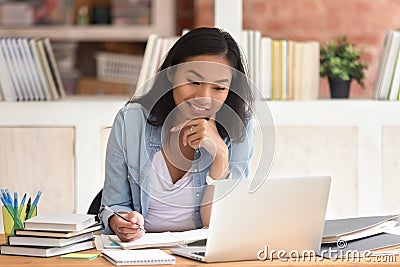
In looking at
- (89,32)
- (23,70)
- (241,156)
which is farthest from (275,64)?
(89,32)

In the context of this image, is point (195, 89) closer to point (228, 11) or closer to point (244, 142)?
point (244, 142)

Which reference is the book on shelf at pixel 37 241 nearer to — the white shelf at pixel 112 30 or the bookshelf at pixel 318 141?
the bookshelf at pixel 318 141

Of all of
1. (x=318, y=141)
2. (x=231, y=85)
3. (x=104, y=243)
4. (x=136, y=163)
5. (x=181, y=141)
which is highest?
(x=231, y=85)

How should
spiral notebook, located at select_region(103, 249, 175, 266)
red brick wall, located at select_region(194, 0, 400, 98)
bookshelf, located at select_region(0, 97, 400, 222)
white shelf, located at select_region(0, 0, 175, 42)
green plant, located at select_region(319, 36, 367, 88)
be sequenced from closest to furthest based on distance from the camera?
spiral notebook, located at select_region(103, 249, 175, 266), bookshelf, located at select_region(0, 97, 400, 222), green plant, located at select_region(319, 36, 367, 88), red brick wall, located at select_region(194, 0, 400, 98), white shelf, located at select_region(0, 0, 175, 42)

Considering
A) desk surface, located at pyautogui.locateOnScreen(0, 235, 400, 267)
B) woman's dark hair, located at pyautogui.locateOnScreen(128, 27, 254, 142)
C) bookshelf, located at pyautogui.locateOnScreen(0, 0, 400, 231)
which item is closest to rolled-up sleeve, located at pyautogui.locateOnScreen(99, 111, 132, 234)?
woman's dark hair, located at pyautogui.locateOnScreen(128, 27, 254, 142)

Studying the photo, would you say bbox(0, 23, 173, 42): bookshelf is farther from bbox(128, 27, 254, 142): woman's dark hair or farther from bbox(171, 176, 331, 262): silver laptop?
bbox(171, 176, 331, 262): silver laptop

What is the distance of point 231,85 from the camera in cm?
237

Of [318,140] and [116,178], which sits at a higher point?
[116,178]

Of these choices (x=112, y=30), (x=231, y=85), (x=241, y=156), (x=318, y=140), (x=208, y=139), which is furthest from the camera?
(x=112, y=30)

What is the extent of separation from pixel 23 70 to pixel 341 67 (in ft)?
4.33

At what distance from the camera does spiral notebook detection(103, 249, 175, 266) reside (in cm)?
191

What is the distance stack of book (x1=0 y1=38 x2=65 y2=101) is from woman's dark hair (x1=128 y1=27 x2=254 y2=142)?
4.04ft

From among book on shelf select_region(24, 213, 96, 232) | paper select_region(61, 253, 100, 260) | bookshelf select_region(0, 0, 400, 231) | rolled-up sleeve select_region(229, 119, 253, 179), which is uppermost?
rolled-up sleeve select_region(229, 119, 253, 179)

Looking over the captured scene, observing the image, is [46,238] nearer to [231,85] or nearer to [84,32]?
[231,85]
